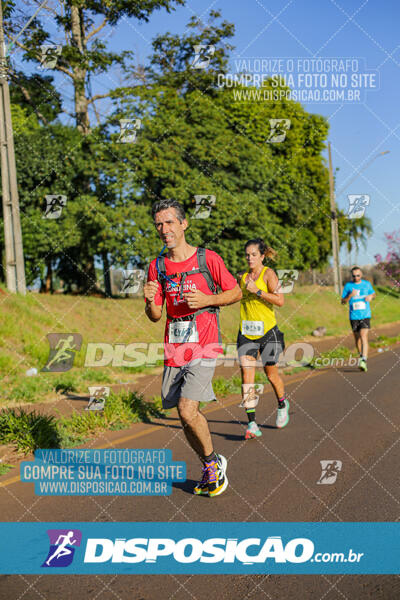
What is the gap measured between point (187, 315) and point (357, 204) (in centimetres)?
1135

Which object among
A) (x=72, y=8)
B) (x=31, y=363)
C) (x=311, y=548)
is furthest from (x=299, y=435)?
(x=72, y=8)

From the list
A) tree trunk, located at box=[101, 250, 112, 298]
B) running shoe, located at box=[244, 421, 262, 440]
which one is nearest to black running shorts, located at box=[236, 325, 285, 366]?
running shoe, located at box=[244, 421, 262, 440]

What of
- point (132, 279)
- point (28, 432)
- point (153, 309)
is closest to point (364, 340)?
point (28, 432)

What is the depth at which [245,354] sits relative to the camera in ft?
23.3

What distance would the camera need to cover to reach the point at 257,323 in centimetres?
709

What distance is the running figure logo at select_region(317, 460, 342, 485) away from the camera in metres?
5.19

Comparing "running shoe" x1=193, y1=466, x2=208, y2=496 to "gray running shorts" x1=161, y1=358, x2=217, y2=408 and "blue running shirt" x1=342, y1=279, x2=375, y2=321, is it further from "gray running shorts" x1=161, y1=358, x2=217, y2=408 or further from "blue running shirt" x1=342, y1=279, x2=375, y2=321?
"blue running shirt" x1=342, y1=279, x2=375, y2=321

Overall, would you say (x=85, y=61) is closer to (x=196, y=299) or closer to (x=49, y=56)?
(x=49, y=56)

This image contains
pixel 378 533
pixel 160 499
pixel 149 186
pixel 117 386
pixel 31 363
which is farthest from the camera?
pixel 149 186

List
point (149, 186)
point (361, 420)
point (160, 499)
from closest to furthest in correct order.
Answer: point (160, 499)
point (361, 420)
point (149, 186)

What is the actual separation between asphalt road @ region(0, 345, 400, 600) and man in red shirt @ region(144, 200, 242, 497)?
493mm

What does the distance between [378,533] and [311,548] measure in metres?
0.53

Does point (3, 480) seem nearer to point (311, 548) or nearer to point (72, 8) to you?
point (311, 548)

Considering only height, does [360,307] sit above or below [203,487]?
above
